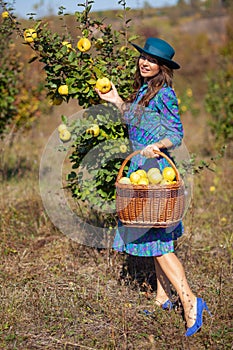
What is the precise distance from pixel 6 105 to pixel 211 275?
2818mm

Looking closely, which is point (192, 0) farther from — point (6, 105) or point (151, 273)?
point (151, 273)

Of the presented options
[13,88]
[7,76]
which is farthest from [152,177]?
[13,88]

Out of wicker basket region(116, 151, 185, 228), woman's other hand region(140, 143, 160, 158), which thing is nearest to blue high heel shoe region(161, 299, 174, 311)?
wicker basket region(116, 151, 185, 228)

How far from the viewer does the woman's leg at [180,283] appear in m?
2.54

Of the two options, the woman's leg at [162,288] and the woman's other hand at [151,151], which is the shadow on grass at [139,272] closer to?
the woman's leg at [162,288]

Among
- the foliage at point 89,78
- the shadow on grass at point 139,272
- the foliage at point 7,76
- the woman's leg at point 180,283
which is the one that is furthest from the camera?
the foliage at point 7,76

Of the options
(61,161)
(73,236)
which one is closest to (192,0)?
(61,161)

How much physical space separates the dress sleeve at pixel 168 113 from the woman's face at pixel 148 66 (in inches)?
4.5

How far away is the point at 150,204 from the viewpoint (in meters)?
2.38

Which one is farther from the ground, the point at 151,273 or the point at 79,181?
the point at 79,181

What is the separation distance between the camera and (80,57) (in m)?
2.83

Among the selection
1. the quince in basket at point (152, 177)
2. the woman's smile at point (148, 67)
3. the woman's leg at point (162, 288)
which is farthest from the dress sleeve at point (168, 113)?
the woman's leg at point (162, 288)

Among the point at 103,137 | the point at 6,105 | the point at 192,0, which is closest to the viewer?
the point at 103,137

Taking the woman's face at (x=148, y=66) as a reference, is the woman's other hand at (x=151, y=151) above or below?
below
